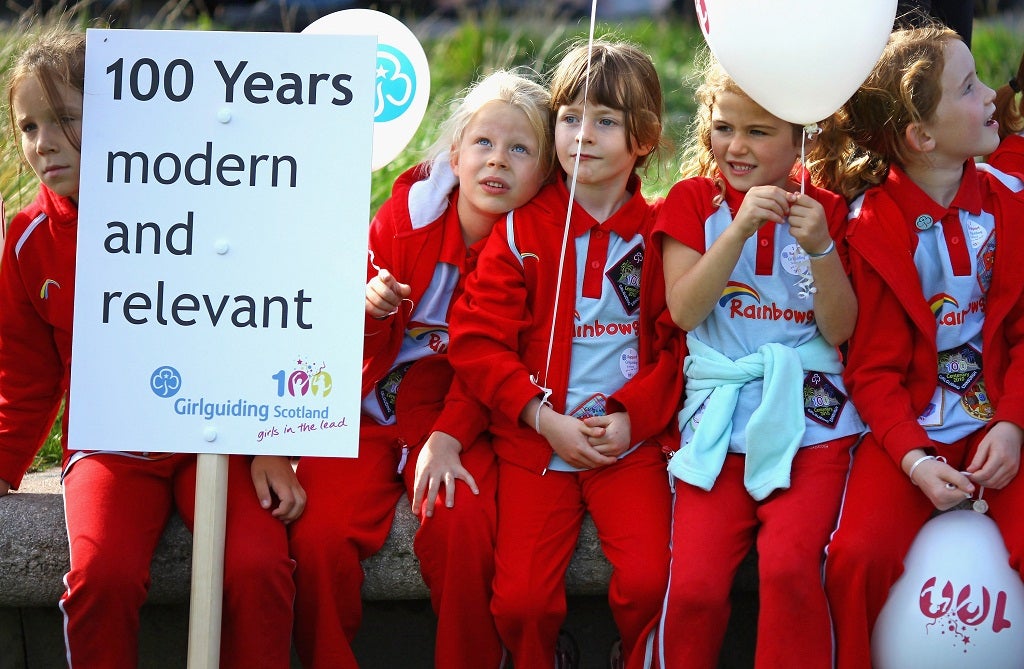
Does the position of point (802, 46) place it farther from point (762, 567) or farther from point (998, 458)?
point (762, 567)

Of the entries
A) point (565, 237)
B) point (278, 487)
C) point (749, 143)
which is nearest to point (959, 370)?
point (749, 143)

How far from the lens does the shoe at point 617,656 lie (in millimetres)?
2842

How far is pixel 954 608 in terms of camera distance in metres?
2.58

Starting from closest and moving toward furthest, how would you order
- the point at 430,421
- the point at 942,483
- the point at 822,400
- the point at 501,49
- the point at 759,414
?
the point at 942,483 < the point at 759,414 < the point at 822,400 < the point at 430,421 < the point at 501,49

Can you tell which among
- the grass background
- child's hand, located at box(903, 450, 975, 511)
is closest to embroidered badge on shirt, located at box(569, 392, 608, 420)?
child's hand, located at box(903, 450, 975, 511)

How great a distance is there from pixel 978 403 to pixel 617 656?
942mm

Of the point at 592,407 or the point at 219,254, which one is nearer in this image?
the point at 219,254

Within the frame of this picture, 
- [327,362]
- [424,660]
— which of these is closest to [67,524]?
→ [327,362]

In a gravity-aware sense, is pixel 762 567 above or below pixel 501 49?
below

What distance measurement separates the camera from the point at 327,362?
2.56 m

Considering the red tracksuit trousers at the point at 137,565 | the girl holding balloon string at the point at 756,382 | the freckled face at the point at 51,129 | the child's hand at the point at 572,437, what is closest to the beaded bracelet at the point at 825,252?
the girl holding balloon string at the point at 756,382

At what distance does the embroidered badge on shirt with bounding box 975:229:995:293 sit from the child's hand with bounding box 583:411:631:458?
819 mm

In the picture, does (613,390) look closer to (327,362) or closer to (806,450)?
(806,450)

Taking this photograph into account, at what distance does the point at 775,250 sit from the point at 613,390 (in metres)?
0.47
